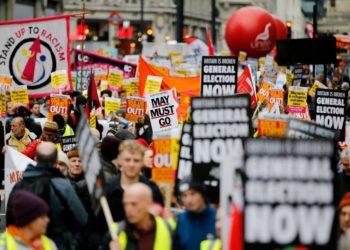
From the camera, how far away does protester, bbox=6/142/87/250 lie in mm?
8930

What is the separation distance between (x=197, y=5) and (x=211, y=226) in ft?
315

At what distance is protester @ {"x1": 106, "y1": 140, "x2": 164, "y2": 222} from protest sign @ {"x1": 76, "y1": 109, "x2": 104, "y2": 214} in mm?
395

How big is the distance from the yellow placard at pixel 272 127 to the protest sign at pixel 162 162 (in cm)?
79

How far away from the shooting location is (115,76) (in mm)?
26547

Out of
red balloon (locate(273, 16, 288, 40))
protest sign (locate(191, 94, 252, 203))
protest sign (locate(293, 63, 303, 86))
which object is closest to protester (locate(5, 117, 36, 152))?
protest sign (locate(191, 94, 252, 203))

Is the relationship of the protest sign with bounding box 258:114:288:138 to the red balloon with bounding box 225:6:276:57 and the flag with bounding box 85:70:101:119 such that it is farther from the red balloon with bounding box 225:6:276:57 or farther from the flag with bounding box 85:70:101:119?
the red balloon with bounding box 225:6:276:57

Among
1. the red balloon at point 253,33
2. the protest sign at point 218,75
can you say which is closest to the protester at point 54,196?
the protest sign at point 218,75

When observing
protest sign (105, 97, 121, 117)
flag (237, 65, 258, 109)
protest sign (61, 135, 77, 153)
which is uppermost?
flag (237, 65, 258, 109)

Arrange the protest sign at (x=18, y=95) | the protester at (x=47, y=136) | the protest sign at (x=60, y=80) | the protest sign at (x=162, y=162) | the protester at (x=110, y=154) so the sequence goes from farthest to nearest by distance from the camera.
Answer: the protest sign at (x=60, y=80)
the protest sign at (x=18, y=95)
the protester at (x=47, y=136)
the protester at (x=110, y=154)
the protest sign at (x=162, y=162)

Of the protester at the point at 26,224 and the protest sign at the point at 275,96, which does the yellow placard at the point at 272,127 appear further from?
the protest sign at the point at 275,96

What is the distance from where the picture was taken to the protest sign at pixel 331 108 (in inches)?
602

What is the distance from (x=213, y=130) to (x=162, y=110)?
272 inches

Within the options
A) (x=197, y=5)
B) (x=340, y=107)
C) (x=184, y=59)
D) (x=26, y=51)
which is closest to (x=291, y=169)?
(x=340, y=107)

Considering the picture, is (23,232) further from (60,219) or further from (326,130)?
(326,130)
